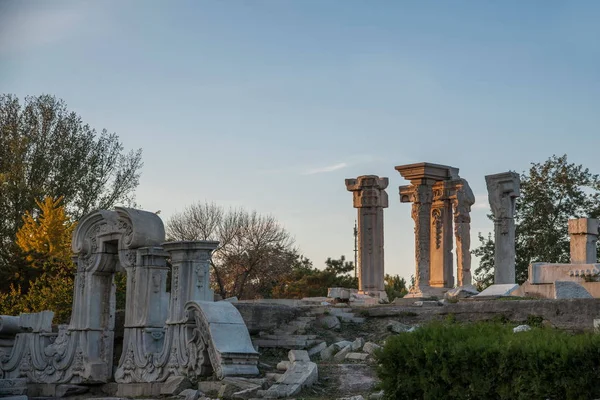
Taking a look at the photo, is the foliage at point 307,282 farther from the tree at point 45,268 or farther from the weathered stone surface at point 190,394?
the weathered stone surface at point 190,394

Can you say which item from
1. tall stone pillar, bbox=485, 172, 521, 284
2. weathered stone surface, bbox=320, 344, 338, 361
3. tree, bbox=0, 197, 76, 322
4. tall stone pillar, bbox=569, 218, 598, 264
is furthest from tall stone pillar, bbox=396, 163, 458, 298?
weathered stone surface, bbox=320, 344, 338, 361

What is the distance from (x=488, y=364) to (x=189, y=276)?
7.76 m

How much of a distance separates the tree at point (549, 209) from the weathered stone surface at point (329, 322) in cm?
2710

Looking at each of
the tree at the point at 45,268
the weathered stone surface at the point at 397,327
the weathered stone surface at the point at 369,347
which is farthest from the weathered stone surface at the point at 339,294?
the weathered stone surface at the point at 369,347

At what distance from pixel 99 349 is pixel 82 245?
2149mm

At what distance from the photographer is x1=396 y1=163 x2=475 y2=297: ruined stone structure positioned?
111 ft

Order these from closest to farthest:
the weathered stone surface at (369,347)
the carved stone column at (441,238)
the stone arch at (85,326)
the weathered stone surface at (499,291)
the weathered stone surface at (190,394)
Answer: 1. the weathered stone surface at (190,394)
2. the weathered stone surface at (369,347)
3. the stone arch at (85,326)
4. the weathered stone surface at (499,291)
5. the carved stone column at (441,238)

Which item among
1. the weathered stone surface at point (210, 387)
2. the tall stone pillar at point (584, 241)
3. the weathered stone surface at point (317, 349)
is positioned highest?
the tall stone pillar at point (584, 241)

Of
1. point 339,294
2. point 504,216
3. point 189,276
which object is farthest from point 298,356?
point 504,216

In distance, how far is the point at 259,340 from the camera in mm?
19391

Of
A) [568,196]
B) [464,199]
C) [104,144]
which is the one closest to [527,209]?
[568,196]

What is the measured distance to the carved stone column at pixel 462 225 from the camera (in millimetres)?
34375

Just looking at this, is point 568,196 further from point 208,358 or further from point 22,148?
point 208,358

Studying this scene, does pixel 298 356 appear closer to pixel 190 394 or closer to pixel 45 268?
pixel 190 394
